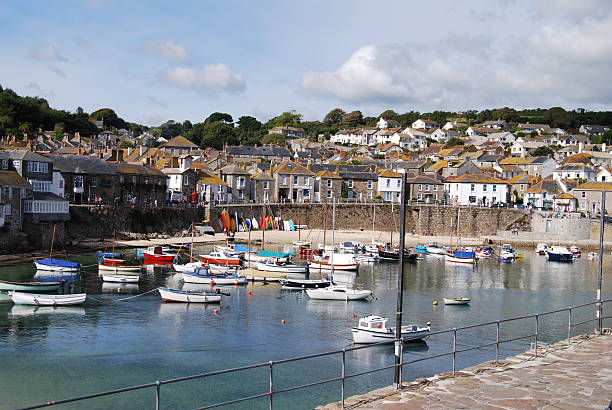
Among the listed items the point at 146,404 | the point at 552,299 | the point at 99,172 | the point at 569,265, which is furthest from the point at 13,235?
the point at 569,265

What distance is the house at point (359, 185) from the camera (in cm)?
9056

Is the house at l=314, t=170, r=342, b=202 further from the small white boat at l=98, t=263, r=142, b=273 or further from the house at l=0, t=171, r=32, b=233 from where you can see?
the small white boat at l=98, t=263, r=142, b=273

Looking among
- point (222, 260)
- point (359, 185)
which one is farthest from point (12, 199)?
point (359, 185)

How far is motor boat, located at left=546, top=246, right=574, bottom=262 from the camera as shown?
66.1 metres

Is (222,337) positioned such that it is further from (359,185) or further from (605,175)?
(605,175)

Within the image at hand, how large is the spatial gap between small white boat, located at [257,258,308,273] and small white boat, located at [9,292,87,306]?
17000 mm

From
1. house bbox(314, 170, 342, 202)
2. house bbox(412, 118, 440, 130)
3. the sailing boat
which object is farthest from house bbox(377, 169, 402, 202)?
house bbox(412, 118, 440, 130)

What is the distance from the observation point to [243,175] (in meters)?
83.9

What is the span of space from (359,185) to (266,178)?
14123 millimetres

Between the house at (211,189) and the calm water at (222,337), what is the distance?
31338mm

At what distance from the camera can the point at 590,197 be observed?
8256 centimetres

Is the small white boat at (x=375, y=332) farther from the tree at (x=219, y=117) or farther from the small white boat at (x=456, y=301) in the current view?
the tree at (x=219, y=117)

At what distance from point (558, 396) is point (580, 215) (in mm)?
71454

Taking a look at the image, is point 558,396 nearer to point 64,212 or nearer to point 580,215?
point 64,212
